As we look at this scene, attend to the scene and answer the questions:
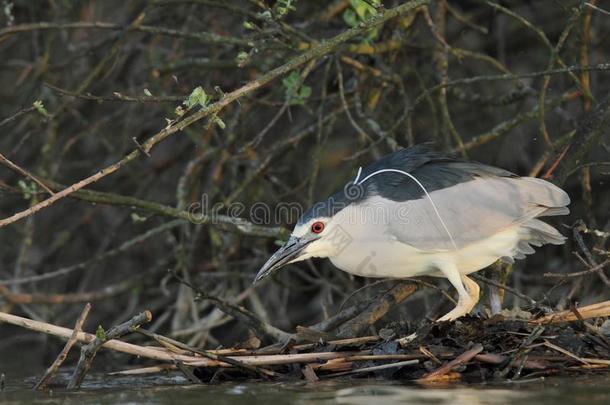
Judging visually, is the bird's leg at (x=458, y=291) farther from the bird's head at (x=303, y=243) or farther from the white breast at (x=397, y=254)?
the bird's head at (x=303, y=243)

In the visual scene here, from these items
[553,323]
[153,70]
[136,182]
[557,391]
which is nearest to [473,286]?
[553,323]

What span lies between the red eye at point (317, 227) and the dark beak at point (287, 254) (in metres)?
0.05

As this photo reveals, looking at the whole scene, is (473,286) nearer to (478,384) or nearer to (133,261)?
(478,384)

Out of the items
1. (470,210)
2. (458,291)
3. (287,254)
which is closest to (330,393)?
(287,254)

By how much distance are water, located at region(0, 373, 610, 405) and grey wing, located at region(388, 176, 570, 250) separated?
917 mm

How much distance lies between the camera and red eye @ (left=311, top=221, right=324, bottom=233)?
4.65 m

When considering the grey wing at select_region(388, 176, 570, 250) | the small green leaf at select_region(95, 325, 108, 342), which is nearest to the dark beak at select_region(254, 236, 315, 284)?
the grey wing at select_region(388, 176, 570, 250)

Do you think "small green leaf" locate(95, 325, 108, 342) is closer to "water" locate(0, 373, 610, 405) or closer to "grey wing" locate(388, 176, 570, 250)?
"water" locate(0, 373, 610, 405)

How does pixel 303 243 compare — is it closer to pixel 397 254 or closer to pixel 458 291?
pixel 397 254

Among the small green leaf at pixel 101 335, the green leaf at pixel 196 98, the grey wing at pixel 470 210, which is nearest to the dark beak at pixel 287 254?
the grey wing at pixel 470 210

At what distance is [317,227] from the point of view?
467cm

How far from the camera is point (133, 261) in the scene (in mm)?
7590

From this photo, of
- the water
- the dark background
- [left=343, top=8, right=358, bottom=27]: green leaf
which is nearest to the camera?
the water

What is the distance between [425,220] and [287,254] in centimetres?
71
